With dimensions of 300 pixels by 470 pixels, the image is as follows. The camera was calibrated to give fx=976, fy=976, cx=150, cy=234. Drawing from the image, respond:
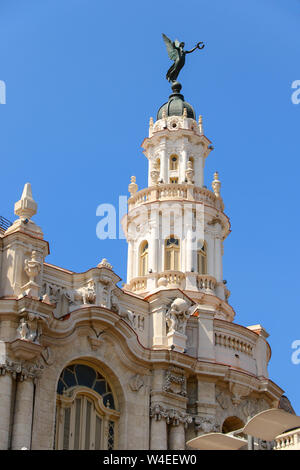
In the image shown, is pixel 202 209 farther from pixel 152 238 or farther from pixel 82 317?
pixel 82 317

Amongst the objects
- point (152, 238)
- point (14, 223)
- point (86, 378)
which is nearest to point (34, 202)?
point (14, 223)

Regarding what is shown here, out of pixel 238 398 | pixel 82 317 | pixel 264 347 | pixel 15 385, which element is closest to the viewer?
pixel 15 385

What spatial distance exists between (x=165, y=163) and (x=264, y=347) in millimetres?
11762

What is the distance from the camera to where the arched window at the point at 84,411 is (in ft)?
109

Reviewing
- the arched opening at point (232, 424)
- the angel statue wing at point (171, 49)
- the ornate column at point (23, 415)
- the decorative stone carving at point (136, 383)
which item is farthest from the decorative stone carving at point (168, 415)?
Result: the angel statue wing at point (171, 49)

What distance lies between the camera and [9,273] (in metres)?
33.5

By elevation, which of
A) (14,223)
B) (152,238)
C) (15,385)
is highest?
(152,238)

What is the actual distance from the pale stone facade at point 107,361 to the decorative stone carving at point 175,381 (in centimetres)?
4

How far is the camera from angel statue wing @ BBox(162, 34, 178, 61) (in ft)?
171

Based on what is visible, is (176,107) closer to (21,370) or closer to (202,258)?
(202,258)

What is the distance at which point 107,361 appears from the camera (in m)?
34.7

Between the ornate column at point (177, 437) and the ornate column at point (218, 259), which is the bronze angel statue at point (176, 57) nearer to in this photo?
the ornate column at point (218, 259)

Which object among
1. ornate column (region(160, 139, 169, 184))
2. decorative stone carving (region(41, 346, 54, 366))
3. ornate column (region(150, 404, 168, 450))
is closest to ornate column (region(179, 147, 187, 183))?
ornate column (region(160, 139, 169, 184))

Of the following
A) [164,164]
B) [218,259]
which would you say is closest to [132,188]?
[164,164]
